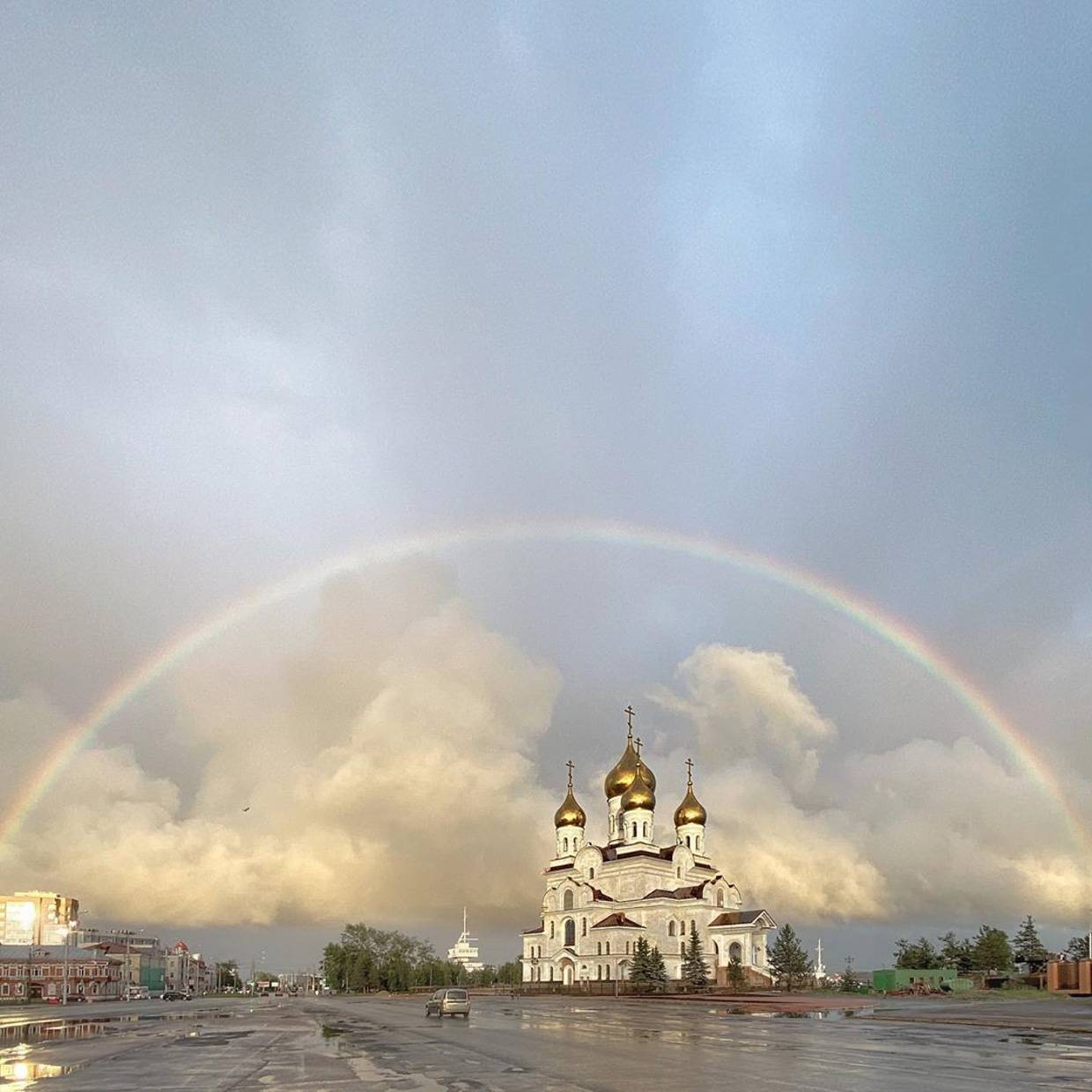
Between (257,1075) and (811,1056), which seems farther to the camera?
(811,1056)

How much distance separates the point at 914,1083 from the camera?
2248 cm

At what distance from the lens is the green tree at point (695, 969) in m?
108

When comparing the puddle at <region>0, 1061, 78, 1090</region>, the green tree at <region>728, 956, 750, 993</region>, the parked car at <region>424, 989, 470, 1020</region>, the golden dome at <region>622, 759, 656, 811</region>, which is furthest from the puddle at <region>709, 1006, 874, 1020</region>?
the golden dome at <region>622, 759, 656, 811</region>

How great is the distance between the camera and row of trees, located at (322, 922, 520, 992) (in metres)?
170

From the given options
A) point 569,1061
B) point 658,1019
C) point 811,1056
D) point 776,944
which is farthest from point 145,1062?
point 776,944

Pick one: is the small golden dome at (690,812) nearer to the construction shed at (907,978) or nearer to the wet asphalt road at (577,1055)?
the construction shed at (907,978)

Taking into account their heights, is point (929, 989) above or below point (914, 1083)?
below

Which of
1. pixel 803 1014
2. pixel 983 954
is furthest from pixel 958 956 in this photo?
pixel 803 1014

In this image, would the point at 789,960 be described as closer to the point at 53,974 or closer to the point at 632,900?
the point at 632,900

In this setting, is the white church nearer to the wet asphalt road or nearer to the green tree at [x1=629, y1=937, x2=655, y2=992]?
the green tree at [x1=629, y1=937, x2=655, y2=992]

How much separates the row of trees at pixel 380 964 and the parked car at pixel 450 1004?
116m

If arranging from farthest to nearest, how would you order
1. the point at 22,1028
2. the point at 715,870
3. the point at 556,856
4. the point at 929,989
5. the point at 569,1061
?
the point at 556,856 < the point at 715,870 < the point at 929,989 < the point at 22,1028 < the point at 569,1061

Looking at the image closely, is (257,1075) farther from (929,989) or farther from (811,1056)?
(929,989)

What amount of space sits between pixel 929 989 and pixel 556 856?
214 ft
